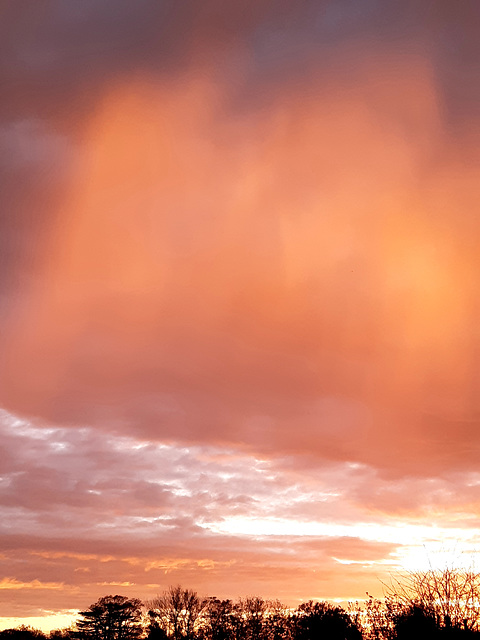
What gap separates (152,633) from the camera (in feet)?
609

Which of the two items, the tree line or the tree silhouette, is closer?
the tree line

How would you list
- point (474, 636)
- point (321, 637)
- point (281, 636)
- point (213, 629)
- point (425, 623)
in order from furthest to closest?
point (213, 629) → point (281, 636) → point (321, 637) → point (425, 623) → point (474, 636)

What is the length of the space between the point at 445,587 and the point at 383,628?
2543cm

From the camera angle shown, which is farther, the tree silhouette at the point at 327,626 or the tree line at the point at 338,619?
the tree silhouette at the point at 327,626

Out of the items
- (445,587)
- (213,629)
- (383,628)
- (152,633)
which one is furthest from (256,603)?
(445,587)

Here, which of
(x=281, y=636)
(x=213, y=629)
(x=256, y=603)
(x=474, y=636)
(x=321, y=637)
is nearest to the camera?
(x=474, y=636)

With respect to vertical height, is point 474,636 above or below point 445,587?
below

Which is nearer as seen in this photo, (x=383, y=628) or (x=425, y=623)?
(x=425, y=623)

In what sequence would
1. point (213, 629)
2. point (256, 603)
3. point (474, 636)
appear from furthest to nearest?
point (256, 603), point (213, 629), point (474, 636)

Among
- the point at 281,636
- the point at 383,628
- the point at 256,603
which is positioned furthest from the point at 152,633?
the point at 383,628

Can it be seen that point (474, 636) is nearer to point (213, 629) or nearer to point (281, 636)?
point (281, 636)

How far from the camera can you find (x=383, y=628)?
78.1m

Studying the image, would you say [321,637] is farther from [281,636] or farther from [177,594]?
[177,594]

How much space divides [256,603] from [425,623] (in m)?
146
